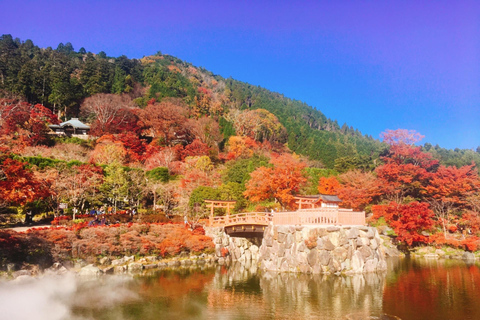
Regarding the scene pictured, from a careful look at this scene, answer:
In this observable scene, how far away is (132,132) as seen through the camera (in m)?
42.0

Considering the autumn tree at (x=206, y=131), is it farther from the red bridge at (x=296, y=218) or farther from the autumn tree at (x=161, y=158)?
the red bridge at (x=296, y=218)

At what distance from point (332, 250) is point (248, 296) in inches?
219

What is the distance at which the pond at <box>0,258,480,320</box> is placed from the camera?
464 inches

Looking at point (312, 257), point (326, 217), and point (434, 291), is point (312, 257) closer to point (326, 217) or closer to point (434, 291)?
point (326, 217)

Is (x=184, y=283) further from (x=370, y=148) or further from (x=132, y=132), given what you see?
(x=370, y=148)

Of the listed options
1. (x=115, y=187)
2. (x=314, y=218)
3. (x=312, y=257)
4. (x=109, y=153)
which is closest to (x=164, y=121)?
(x=109, y=153)

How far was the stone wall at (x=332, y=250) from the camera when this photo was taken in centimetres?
1728

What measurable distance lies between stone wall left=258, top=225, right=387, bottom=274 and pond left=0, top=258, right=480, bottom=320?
0.56m

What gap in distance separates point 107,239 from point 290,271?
10872mm

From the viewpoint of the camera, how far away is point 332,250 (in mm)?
17344

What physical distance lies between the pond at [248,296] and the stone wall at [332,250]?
559mm

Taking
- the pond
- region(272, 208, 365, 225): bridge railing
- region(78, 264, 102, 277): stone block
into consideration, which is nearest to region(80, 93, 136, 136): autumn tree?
region(78, 264, 102, 277): stone block

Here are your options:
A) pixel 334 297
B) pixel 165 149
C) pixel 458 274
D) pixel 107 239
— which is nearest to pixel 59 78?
pixel 165 149

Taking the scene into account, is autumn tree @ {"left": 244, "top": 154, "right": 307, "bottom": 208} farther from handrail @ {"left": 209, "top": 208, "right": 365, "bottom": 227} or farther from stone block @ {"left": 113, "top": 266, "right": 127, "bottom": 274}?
stone block @ {"left": 113, "top": 266, "right": 127, "bottom": 274}
